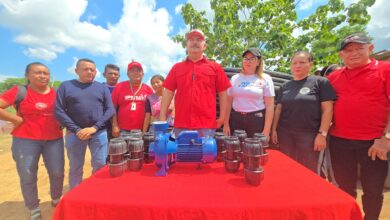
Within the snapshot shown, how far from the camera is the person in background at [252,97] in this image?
2279 mm

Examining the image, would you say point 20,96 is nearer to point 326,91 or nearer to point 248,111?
point 248,111

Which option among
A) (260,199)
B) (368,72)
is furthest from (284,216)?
(368,72)

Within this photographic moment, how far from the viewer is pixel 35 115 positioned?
249 cm

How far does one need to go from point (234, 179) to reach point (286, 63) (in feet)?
24.8

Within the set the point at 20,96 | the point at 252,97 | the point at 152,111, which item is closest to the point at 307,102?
the point at 252,97

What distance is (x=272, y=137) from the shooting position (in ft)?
8.39

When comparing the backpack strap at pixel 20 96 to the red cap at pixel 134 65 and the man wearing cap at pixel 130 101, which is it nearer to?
the man wearing cap at pixel 130 101

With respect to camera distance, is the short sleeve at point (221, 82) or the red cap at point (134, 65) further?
the red cap at point (134, 65)

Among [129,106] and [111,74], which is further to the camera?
[111,74]

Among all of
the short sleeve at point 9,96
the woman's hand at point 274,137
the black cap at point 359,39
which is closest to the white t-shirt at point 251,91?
the woman's hand at point 274,137

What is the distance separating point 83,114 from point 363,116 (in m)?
2.90

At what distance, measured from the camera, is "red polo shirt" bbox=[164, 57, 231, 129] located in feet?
6.99

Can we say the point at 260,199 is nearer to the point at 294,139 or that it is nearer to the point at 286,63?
the point at 294,139

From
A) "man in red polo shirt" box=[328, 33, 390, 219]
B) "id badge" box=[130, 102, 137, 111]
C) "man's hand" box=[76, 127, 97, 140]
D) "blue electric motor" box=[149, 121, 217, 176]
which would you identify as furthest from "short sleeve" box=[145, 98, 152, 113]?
"man in red polo shirt" box=[328, 33, 390, 219]
